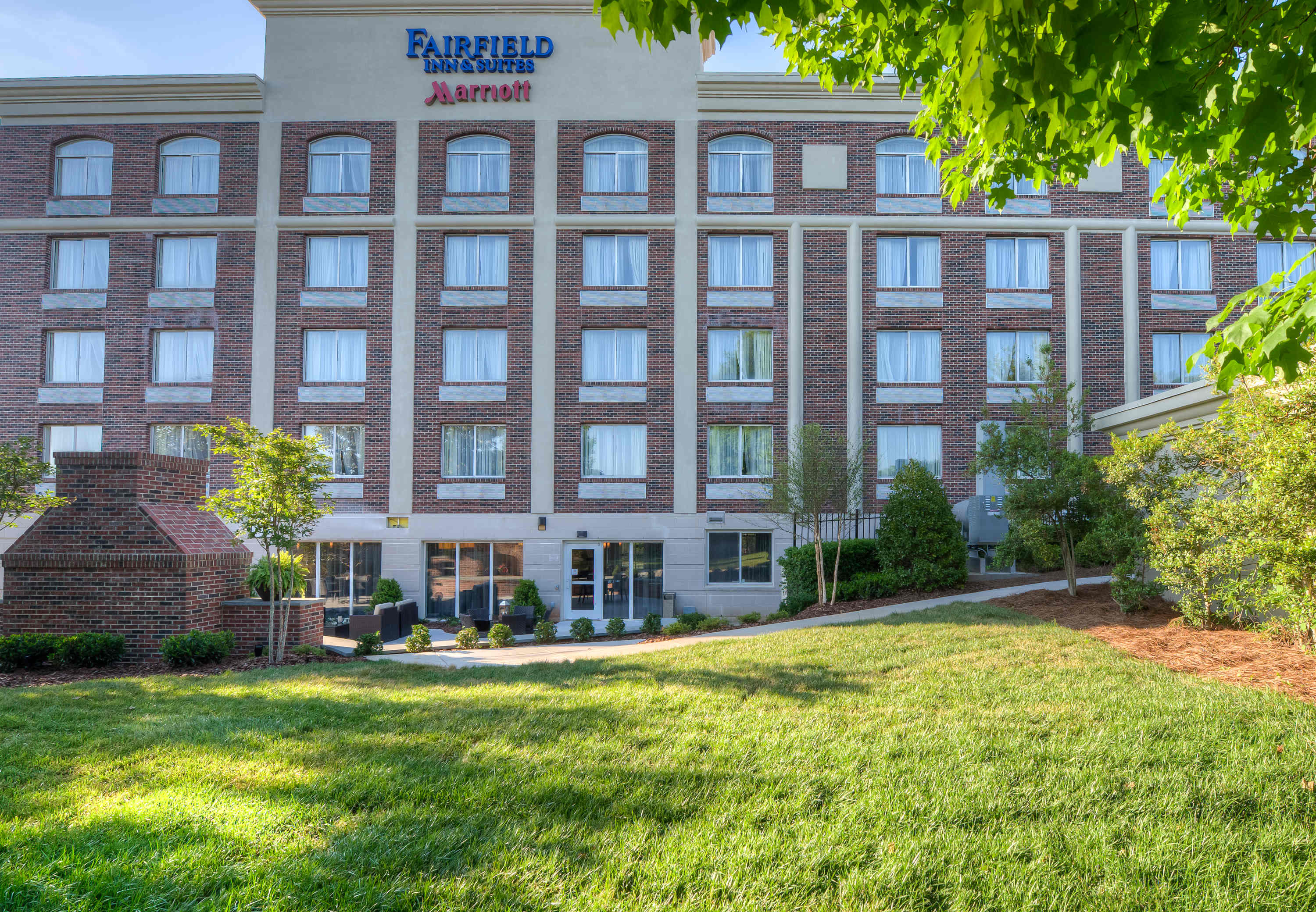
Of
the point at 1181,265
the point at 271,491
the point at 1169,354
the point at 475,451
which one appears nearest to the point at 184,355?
the point at 475,451

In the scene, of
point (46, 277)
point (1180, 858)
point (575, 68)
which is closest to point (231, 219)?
point (46, 277)

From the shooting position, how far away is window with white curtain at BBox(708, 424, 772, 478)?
2239cm

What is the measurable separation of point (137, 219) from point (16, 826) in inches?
999

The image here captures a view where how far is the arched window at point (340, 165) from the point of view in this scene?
906 inches

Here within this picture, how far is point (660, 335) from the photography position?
22.5 metres

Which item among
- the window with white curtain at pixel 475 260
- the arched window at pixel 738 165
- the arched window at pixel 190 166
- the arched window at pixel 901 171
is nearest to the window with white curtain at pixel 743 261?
the arched window at pixel 738 165

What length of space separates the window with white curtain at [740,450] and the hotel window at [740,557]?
1864 millimetres

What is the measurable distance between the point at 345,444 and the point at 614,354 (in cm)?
887

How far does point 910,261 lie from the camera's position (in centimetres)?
2291

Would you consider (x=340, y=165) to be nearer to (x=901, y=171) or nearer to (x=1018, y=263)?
(x=901, y=171)

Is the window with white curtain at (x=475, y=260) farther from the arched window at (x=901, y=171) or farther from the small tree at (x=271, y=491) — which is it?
the small tree at (x=271, y=491)

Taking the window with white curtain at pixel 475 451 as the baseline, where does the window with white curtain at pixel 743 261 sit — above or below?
above

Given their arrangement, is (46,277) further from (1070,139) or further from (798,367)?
(1070,139)

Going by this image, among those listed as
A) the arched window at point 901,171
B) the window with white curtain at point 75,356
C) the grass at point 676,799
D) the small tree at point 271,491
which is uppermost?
the arched window at point 901,171
